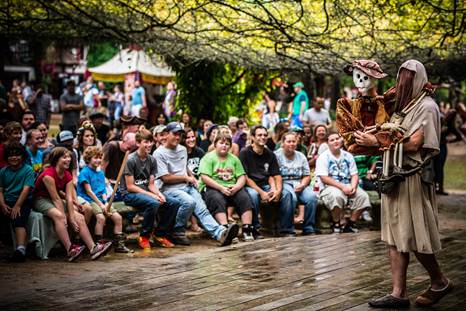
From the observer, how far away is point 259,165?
11.3 metres

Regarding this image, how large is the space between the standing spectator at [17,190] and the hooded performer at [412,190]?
4310mm

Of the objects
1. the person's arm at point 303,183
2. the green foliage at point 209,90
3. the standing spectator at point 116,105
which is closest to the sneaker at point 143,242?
the person's arm at point 303,183

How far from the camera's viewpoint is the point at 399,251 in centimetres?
604

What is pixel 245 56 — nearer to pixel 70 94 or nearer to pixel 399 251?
pixel 70 94

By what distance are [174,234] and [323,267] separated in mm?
2936

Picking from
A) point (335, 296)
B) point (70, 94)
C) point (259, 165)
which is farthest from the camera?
point (70, 94)

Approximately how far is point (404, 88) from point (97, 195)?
484cm

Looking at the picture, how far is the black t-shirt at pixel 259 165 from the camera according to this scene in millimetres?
11320

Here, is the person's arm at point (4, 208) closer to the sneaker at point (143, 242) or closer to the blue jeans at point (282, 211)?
the sneaker at point (143, 242)

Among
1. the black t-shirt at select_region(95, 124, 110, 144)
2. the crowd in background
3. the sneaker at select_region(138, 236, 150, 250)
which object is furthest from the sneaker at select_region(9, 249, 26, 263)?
the black t-shirt at select_region(95, 124, 110, 144)

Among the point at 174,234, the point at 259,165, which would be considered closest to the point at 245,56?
the point at 259,165

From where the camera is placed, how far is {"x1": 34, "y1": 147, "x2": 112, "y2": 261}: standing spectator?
878 cm

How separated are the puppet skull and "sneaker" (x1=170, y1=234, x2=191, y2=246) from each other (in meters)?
4.56

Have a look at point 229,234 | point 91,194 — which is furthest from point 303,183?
point 91,194
